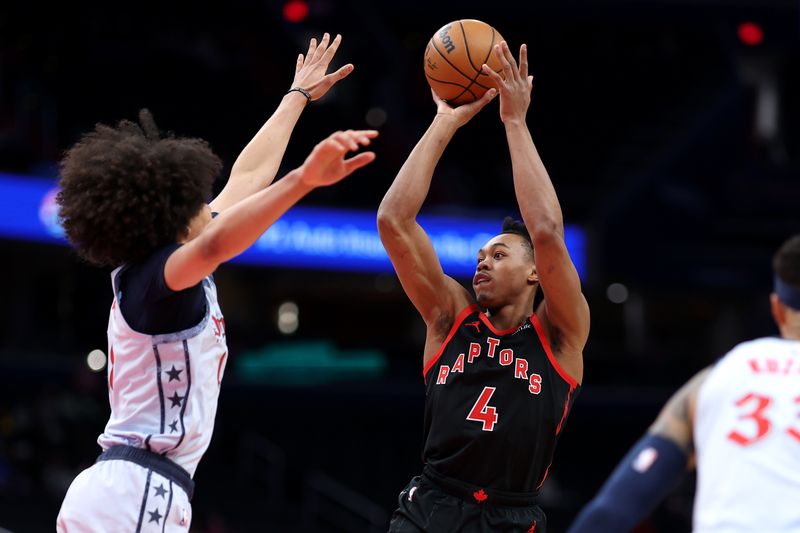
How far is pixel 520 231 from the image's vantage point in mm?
5297

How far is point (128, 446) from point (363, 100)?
1600 centimetres

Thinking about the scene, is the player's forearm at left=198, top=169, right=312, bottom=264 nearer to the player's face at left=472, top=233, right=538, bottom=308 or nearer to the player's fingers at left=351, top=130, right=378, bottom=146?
the player's fingers at left=351, top=130, right=378, bottom=146

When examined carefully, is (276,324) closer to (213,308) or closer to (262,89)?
(262,89)

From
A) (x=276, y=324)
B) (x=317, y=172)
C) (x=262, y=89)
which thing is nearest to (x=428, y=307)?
(x=317, y=172)

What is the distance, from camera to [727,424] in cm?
319

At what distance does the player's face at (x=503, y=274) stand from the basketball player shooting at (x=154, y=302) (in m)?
1.32

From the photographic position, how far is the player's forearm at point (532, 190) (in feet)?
15.6

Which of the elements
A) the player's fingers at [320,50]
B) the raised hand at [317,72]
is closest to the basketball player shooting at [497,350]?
the raised hand at [317,72]

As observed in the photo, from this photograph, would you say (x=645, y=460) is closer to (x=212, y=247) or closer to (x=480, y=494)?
(x=212, y=247)

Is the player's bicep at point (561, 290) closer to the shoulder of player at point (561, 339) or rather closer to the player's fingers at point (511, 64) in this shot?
the shoulder of player at point (561, 339)

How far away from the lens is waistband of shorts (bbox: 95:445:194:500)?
3.89 m

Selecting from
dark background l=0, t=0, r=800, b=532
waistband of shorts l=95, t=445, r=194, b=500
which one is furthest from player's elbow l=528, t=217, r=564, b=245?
dark background l=0, t=0, r=800, b=532

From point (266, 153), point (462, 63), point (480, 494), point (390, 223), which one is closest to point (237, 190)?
point (266, 153)

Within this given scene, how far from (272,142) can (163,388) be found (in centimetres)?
152
